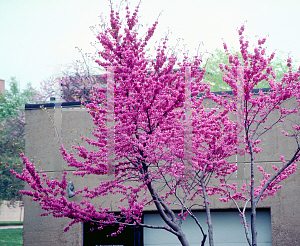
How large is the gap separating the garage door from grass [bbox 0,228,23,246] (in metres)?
15.5

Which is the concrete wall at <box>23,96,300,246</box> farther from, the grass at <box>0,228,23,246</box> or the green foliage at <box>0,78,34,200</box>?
the green foliage at <box>0,78,34,200</box>

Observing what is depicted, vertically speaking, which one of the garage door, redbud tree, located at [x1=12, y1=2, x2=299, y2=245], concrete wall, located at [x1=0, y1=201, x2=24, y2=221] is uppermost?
redbud tree, located at [x1=12, y1=2, x2=299, y2=245]

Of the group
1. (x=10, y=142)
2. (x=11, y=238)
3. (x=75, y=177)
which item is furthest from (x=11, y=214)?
(x=75, y=177)

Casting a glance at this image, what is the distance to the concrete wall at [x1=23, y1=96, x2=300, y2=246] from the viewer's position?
31.0 feet

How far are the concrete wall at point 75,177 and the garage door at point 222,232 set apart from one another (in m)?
0.35

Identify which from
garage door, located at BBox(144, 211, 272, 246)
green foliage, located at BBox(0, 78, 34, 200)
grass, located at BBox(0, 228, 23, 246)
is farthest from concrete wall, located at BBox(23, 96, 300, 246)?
green foliage, located at BBox(0, 78, 34, 200)

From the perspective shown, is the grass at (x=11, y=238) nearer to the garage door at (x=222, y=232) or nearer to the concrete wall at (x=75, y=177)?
the concrete wall at (x=75, y=177)

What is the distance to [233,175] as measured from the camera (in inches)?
376

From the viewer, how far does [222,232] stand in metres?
9.87

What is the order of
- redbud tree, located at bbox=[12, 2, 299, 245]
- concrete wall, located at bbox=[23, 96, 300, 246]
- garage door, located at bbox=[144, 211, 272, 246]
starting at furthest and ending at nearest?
garage door, located at bbox=[144, 211, 272, 246], concrete wall, located at bbox=[23, 96, 300, 246], redbud tree, located at bbox=[12, 2, 299, 245]

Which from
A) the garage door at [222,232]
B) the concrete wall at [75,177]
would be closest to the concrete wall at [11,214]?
the concrete wall at [75,177]

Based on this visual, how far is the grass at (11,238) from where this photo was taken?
22656 millimetres

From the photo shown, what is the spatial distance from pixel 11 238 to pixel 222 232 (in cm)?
1909

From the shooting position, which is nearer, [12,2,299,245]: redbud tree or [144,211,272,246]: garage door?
[12,2,299,245]: redbud tree
